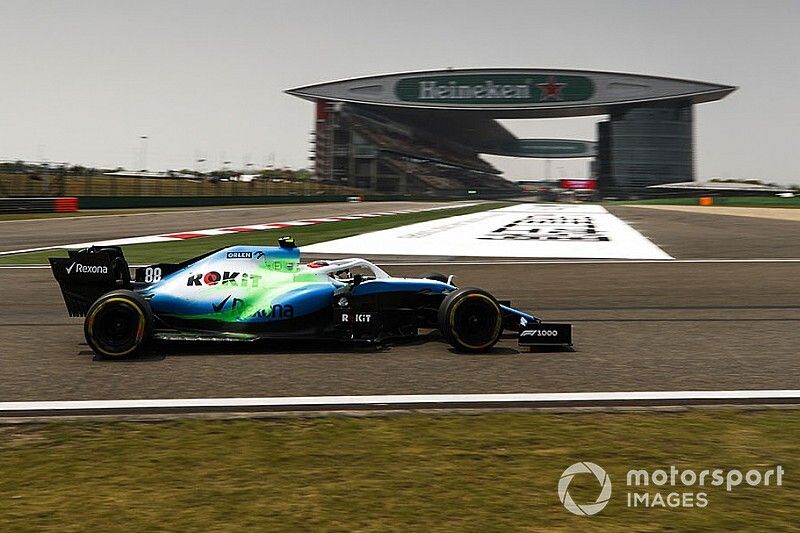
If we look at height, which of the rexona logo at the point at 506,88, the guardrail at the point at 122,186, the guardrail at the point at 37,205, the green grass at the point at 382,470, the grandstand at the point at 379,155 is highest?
the rexona logo at the point at 506,88

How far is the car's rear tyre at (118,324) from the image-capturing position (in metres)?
6.71

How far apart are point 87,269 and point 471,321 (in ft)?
10.9

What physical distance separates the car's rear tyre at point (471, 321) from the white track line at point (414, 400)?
1.55m

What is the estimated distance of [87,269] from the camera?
24.0 ft

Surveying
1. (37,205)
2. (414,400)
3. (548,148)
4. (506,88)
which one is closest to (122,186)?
(37,205)

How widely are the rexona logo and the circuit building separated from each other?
0.48 ft

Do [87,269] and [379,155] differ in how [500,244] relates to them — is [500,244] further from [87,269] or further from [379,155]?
[379,155]

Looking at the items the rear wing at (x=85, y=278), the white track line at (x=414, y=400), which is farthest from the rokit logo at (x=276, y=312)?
the white track line at (x=414, y=400)

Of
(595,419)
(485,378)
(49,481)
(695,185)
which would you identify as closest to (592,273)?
(485,378)

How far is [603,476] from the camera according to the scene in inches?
156

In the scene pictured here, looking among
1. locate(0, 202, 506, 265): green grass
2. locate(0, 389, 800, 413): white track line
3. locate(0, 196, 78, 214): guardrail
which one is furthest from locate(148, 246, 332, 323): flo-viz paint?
locate(0, 196, 78, 214): guardrail

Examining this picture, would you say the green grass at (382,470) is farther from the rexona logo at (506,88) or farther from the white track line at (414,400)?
the rexona logo at (506,88)

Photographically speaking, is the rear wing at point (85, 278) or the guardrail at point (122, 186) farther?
the guardrail at point (122, 186)

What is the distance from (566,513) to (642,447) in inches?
41.6
